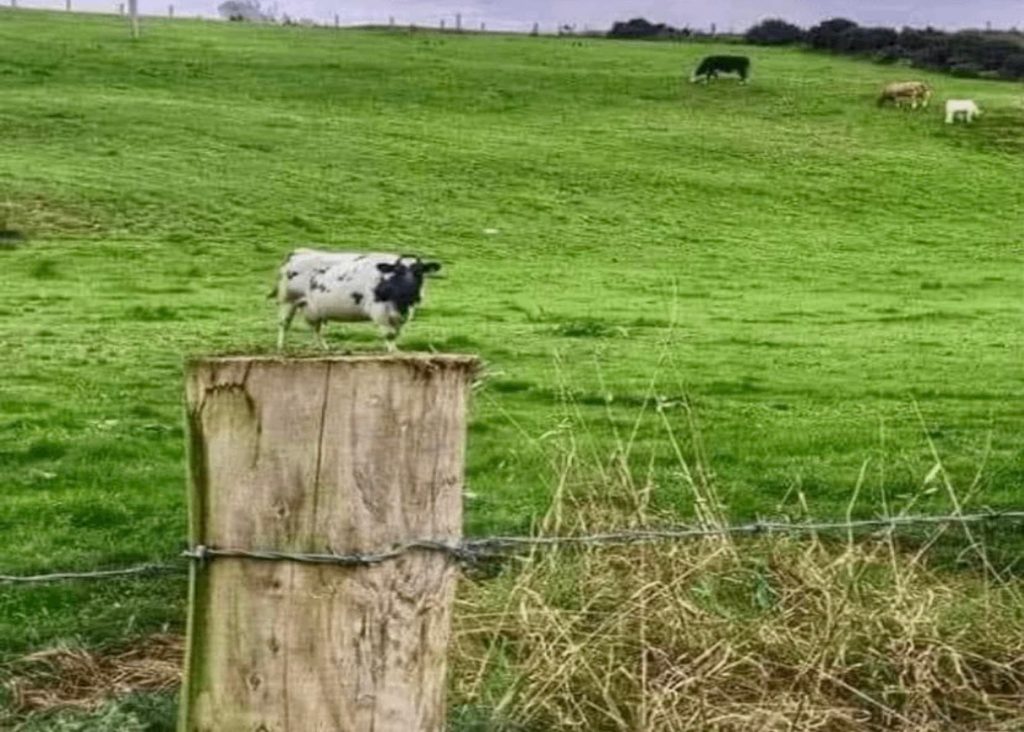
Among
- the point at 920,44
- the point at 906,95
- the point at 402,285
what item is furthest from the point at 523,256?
the point at 920,44

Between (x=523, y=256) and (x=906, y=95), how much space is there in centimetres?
2862

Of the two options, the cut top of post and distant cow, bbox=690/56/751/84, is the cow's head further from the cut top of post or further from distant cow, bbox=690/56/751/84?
distant cow, bbox=690/56/751/84

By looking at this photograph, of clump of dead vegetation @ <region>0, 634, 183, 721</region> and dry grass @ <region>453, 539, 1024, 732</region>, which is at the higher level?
dry grass @ <region>453, 539, 1024, 732</region>

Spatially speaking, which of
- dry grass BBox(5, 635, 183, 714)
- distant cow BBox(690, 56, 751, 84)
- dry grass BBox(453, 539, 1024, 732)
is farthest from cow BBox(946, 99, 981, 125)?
dry grass BBox(5, 635, 183, 714)

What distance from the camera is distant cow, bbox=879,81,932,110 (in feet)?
189

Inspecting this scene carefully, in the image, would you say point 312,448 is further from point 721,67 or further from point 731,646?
point 721,67

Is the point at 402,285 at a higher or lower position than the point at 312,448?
lower

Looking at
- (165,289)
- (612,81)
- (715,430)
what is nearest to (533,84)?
(612,81)

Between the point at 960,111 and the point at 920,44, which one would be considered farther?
the point at 920,44

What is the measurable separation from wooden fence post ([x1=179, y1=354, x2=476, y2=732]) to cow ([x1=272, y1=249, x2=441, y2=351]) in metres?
10.4

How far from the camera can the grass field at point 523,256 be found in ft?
34.5

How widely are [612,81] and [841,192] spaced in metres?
19.1

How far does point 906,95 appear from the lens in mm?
57719

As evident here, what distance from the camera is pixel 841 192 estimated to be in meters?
43.7
